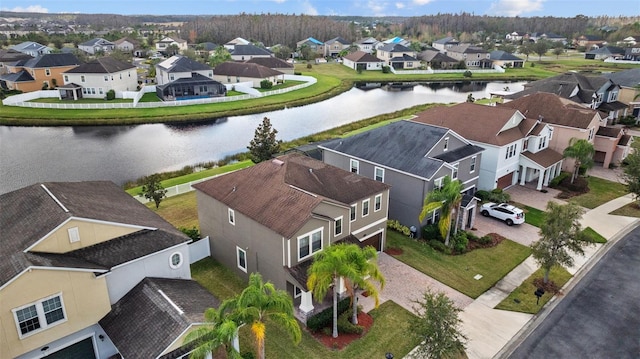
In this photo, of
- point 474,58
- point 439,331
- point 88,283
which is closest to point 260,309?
point 439,331

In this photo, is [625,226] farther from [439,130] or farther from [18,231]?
[18,231]

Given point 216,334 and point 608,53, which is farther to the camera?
point 608,53

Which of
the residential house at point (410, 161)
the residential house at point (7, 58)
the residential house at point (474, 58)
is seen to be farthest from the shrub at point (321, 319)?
the residential house at point (474, 58)

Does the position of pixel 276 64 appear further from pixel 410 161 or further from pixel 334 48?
pixel 410 161

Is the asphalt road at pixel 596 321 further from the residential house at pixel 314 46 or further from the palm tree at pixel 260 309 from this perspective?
the residential house at pixel 314 46

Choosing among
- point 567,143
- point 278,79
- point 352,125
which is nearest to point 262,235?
point 567,143

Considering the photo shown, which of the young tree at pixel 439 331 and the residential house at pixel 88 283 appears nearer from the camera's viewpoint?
the residential house at pixel 88 283

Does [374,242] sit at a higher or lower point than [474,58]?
lower
